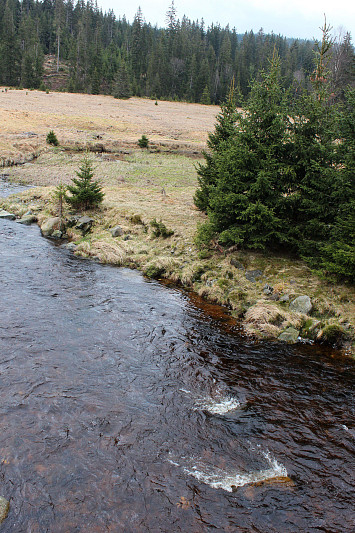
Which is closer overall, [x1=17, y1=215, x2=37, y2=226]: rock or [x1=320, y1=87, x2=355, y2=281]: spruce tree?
[x1=320, y1=87, x2=355, y2=281]: spruce tree

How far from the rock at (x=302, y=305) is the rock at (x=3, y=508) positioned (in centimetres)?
989

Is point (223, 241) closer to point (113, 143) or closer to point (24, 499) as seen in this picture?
point (24, 499)

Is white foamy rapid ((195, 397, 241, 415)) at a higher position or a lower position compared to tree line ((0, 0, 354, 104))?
lower

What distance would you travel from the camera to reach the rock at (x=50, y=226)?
2092 cm

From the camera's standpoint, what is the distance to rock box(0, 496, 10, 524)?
5.72 metres

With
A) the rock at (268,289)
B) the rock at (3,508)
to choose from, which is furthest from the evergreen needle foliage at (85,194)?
the rock at (3,508)

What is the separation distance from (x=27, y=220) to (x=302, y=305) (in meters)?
17.5

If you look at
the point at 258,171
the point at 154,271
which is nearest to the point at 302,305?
the point at 258,171

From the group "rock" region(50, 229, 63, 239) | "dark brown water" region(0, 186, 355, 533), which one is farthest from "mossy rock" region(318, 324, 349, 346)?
"rock" region(50, 229, 63, 239)

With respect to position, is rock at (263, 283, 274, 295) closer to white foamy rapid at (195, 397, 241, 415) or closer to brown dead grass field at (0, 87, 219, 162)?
white foamy rapid at (195, 397, 241, 415)

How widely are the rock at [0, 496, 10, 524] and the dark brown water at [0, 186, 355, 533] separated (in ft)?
0.33

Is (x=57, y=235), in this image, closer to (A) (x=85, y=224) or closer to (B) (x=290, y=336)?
(A) (x=85, y=224)

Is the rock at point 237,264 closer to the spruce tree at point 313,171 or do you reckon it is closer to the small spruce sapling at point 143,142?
the spruce tree at point 313,171

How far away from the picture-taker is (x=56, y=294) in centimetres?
1379
